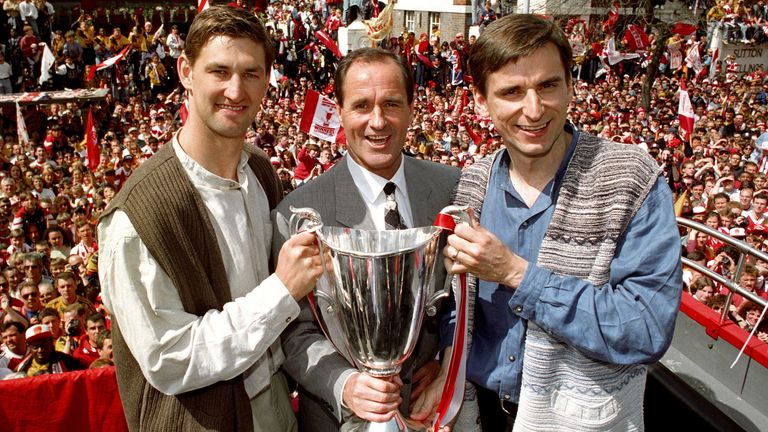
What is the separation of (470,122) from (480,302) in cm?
1520

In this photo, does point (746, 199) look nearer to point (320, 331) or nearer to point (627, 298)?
point (627, 298)

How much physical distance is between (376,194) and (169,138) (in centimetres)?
1340

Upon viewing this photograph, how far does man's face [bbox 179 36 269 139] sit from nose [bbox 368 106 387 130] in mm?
481

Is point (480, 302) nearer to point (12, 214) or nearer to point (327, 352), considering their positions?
point (327, 352)

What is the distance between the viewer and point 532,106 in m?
2.13

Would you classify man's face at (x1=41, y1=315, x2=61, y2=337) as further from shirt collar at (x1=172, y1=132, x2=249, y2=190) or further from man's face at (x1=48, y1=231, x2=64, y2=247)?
shirt collar at (x1=172, y1=132, x2=249, y2=190)

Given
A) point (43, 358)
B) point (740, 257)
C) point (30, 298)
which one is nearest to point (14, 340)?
point (43, 358)

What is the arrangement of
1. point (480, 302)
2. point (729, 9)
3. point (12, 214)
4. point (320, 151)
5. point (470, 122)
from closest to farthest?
1. point (480, 302)
2. point (12, 214)
3. point (320, 151)
4. point (470, 122)
5. point (729, 9)

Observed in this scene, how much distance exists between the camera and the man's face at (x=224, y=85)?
7.73 ft

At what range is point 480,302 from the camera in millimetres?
2389

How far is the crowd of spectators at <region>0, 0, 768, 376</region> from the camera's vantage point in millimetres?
6644

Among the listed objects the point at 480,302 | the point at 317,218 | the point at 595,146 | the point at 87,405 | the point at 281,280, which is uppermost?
the point at 595,146

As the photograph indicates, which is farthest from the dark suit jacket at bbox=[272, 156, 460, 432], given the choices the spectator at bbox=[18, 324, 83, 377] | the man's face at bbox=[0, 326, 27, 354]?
the man's face at bbox=[0, 326, 27, 354]

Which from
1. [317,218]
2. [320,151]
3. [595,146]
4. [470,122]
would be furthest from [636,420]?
[470,122]
